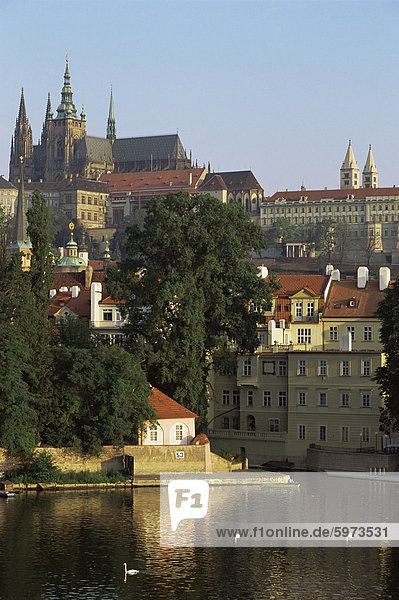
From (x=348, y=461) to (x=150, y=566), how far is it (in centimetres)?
2674

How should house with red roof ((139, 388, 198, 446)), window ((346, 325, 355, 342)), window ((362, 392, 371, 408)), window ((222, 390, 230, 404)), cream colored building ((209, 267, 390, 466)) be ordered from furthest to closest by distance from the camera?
window ((222, 390, 230, 404)), window ((346, 325, 355, 342)), cream colored building ((209, 267, 390, 466)), window ((362, 392, 371, 408)), house with red roof ((139, 388, 198, 446))

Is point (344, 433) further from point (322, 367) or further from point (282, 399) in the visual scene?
point (282, 399)

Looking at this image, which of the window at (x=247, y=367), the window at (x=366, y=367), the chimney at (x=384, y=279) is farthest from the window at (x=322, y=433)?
the chimney at (x=384, y=279)

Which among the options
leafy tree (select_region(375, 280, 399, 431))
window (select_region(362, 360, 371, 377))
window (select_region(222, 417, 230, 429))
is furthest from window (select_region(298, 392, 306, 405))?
leafy tree (select_region(375, 280, 399, 431))

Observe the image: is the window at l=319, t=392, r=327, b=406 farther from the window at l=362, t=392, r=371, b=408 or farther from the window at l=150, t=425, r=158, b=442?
the window at l=150, t=425, r=158, b=442

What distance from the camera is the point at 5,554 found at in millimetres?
52344

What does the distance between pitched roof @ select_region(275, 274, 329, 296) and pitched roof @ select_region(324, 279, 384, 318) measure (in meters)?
0.84

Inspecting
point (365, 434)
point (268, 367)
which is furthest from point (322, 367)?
point (365, 434)

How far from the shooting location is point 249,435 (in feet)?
268

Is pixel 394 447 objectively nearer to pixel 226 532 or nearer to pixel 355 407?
pixel 355 407

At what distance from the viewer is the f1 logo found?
6191 centimetres

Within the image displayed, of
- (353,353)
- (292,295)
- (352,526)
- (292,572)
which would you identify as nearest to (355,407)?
(353,353)

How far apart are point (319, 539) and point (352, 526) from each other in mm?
2583

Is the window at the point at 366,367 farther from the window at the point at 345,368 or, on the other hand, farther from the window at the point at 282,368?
the window at the point at 282,368
